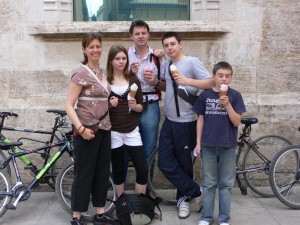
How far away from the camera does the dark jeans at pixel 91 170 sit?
394cm

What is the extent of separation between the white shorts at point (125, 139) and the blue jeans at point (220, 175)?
0.68 meters

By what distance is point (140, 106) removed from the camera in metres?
4.25

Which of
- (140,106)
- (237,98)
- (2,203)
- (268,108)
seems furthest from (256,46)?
(2,203)

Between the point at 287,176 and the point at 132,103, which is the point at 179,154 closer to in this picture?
the point at 132,103

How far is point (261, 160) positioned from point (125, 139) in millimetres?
1983

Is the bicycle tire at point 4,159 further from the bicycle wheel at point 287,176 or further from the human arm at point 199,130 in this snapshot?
the bicycle wheel at point 287,176

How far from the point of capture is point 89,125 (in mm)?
3865

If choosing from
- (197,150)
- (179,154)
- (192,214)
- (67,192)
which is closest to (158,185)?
(192,214)

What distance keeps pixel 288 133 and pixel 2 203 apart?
355 centimetres

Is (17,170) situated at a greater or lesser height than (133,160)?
lesser

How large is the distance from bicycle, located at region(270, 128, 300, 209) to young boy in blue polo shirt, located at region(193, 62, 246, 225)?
31.3 inches

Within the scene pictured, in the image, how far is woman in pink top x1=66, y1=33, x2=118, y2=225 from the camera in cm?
381

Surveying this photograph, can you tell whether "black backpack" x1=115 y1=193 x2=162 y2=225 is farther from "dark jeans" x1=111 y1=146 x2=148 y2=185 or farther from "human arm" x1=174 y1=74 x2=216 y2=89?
"human arm" x1=174 y1=74 x2=216 y2=89

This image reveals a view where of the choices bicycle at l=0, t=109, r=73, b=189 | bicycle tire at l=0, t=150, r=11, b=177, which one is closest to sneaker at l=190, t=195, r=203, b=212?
bicycle at l=0, t=109, r=73, b=189
